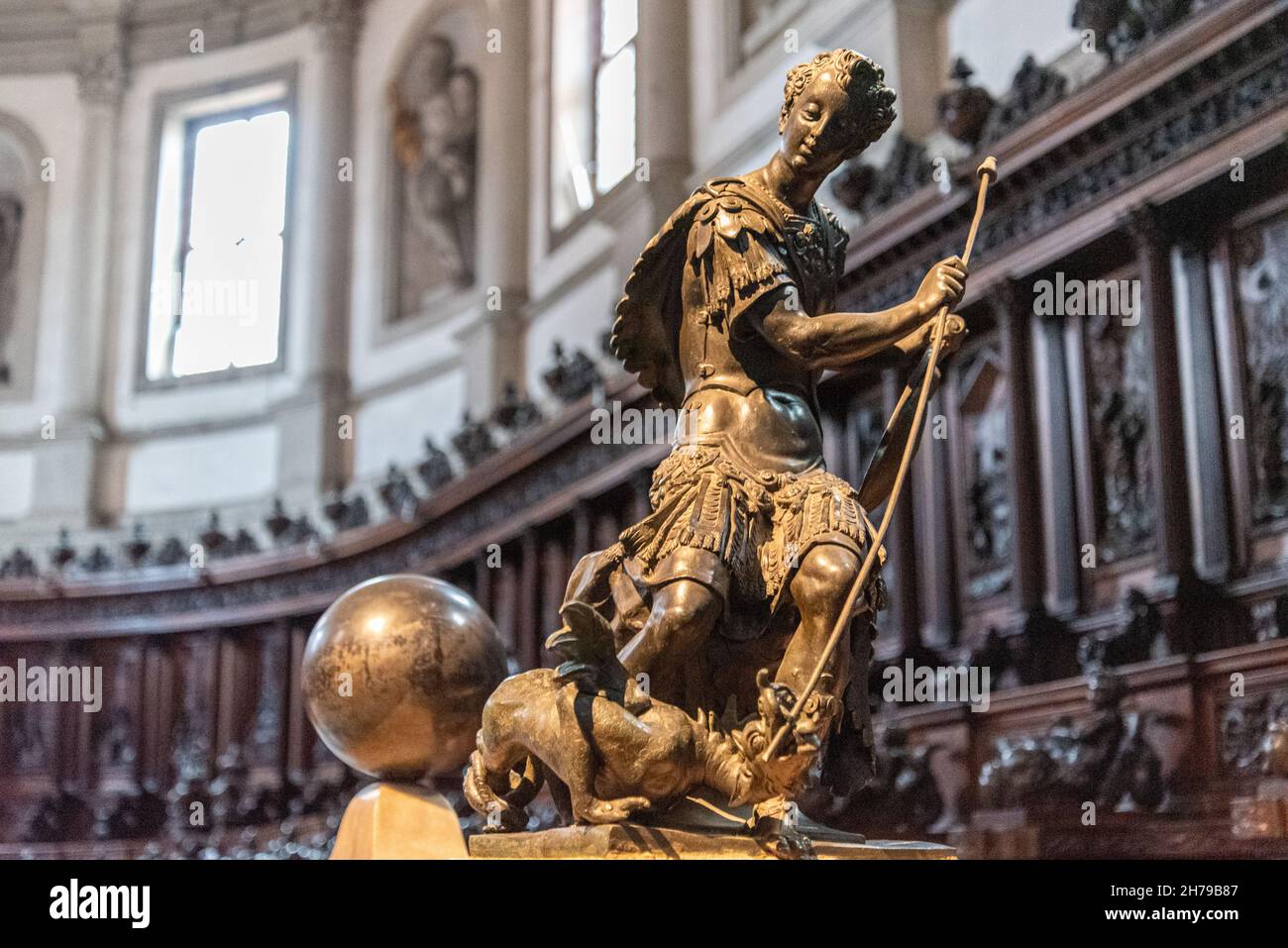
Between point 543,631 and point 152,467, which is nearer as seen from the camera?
point 543,631

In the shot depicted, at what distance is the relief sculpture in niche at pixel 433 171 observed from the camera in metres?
18.5

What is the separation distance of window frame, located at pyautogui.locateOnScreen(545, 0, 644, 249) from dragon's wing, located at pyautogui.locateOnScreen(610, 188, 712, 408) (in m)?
9.31

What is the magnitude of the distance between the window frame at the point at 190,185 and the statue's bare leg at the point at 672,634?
16.5m

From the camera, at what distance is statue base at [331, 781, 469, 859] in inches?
206

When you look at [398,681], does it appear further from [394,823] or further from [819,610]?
[819,610]

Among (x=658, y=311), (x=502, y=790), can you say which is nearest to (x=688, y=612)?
(x=502, y=790)

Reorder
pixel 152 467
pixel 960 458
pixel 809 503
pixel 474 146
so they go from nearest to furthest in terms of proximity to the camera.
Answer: pixel 809 503 < pixel 960 458 < pixel 474 146 < pixel 152 467

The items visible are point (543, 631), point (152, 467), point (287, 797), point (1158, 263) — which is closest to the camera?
point (1158, 263)

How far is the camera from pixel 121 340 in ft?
68.5

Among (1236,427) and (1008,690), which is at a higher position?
(1236,427)

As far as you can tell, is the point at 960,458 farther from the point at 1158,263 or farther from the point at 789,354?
the point at 789,354

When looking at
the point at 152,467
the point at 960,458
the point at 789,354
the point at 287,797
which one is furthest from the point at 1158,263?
the point at 152,467

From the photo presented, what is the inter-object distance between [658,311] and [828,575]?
3.77 ft

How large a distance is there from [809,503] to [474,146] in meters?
15.3
